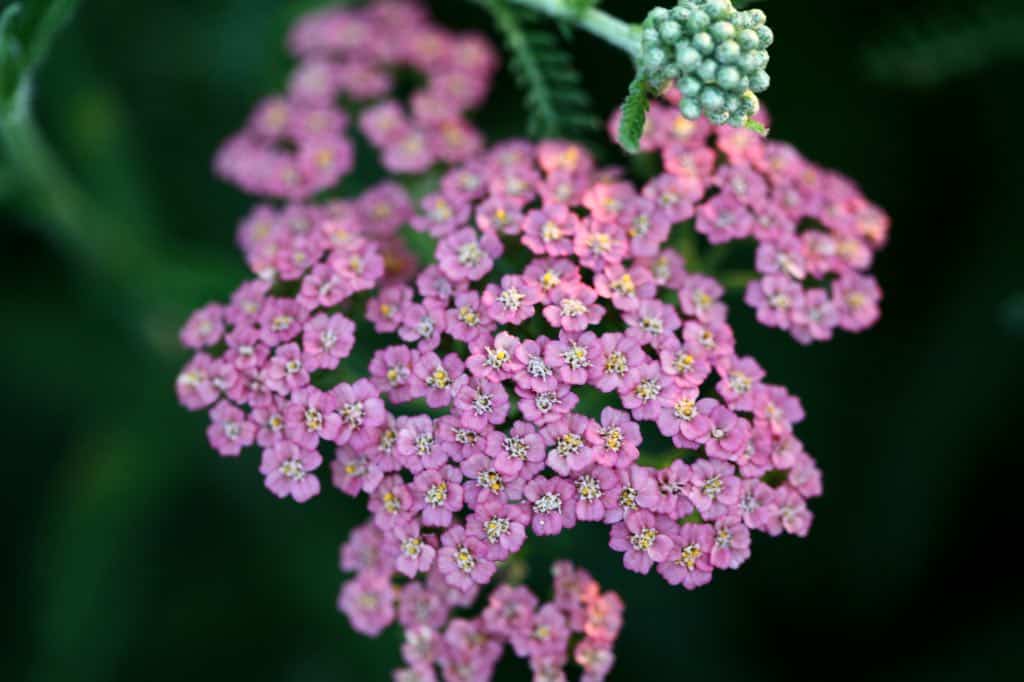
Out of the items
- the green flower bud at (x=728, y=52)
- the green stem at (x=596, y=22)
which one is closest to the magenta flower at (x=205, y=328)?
the green stem at (x=596, y=22)

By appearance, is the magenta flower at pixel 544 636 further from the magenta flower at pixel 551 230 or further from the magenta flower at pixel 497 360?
the magenta flower at pixel 551 230

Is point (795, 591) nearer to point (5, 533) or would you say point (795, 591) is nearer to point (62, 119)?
point (5, 533)

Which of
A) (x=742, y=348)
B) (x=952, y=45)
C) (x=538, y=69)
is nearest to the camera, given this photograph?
(x=538, y=69)

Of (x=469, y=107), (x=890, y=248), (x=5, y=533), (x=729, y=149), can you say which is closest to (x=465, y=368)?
(x=729, y=149)

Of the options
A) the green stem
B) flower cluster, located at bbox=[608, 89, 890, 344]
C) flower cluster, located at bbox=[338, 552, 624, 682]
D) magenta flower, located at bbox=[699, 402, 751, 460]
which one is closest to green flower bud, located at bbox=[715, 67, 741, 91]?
the green stem

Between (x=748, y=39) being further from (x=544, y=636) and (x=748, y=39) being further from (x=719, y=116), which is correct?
(x=544, y=636)

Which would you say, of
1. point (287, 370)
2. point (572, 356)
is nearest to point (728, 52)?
point (572, 356)

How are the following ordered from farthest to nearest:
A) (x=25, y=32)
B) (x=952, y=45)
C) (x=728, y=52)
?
(x=952, y=45) < (x=25, y=32) < (x=728, y=52)
